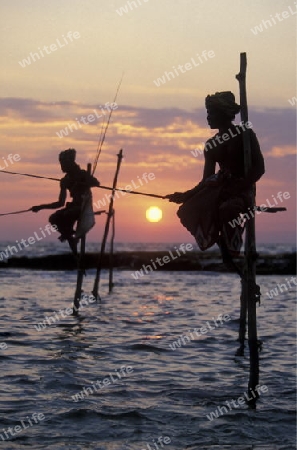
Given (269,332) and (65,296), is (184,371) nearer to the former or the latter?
(269,332)

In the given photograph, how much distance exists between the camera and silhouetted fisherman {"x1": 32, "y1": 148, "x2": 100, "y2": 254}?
15.9m

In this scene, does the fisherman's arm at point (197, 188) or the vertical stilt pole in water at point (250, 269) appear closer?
the fisherman's arm at point (197, 188)

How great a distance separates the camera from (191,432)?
8297 millimetres

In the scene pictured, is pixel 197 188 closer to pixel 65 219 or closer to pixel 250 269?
pixel 250 269

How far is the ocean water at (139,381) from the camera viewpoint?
8.10 m

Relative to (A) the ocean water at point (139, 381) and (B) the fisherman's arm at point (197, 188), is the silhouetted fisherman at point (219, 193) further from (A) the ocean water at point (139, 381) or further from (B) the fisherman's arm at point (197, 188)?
(A) the ocean water at point (139, 381)

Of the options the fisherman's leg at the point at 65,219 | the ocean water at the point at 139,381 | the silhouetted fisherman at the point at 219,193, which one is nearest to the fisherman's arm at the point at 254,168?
the silhouetted fisherman at the point at 219,193

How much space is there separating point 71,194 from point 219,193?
366 inches

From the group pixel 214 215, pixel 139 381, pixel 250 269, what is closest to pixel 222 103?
pixel 214 215

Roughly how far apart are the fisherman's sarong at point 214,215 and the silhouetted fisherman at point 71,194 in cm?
779

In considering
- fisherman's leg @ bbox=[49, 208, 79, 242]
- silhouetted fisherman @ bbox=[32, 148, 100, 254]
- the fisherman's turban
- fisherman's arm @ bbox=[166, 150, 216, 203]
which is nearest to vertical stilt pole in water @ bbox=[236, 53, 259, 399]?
the fisherman's turban

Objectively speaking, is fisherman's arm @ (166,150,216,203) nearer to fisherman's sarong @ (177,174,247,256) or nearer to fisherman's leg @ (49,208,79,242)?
fisherman's sarong @ (177,174,247,256)

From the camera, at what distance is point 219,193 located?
768 centimetres

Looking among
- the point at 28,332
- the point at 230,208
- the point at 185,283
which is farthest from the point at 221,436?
the point at 185,283
